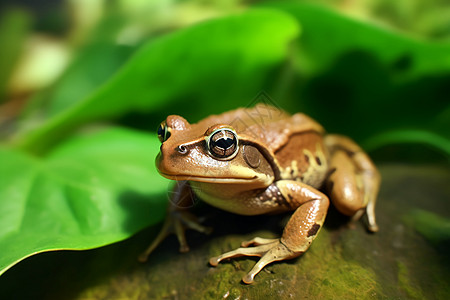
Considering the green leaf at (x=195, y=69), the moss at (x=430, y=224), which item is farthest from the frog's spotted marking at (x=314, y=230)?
the green leaf at (x=195, y=69)

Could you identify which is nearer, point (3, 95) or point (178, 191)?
point (178, 191)

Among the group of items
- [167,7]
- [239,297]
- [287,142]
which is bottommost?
[239,297]

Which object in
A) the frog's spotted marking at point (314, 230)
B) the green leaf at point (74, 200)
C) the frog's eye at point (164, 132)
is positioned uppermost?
the frog's eye at point (164, 132)

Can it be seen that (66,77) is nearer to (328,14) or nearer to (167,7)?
(167,7)

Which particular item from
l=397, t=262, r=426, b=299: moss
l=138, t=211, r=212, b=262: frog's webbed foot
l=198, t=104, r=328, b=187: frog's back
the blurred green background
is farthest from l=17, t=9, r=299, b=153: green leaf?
l=397, t=262, r=426, b=299: moss

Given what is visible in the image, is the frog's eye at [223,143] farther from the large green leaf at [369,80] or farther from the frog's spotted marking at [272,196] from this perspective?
the large green leaf at [369,80]

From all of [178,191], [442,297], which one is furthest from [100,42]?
[442,297]

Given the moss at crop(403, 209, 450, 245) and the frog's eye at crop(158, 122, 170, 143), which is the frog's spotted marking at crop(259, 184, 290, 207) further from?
the moss at crop(403, 209, 450, 245)
